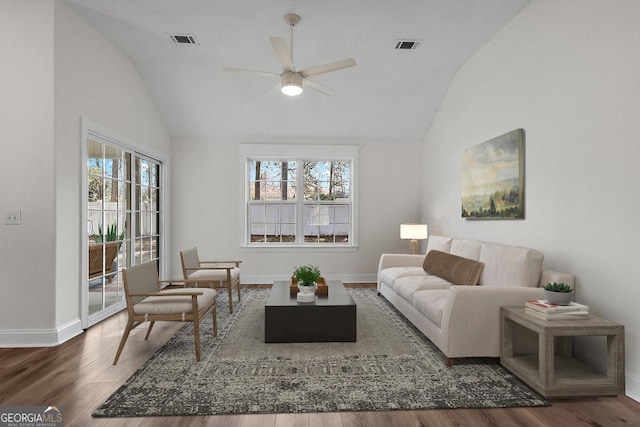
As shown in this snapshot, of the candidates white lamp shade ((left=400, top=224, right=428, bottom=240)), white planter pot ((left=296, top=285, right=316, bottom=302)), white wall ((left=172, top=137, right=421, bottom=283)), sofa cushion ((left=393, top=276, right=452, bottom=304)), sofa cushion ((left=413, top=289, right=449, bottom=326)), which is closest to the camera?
sofa cushion ((left=413, top=289, right=449, bottom=326))

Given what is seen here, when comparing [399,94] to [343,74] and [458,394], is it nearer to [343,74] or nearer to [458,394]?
[343,74]

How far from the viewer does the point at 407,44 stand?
13.9 feet

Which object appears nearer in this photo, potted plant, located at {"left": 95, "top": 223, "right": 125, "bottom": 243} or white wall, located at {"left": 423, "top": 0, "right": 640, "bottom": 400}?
white wall, located at {"left": 423, "top": 0, "right": 640, "bottom": 400}

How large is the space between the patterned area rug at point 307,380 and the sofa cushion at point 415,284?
0.45m

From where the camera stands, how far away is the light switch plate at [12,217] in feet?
10.6

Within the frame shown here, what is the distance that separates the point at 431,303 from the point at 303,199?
3691mm

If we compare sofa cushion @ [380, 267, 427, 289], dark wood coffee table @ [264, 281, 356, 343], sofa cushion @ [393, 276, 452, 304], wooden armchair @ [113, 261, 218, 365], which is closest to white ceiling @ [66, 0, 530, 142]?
sofa cushion @ [380, 267, 427, 289]

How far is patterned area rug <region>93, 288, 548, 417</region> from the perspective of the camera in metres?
2.25

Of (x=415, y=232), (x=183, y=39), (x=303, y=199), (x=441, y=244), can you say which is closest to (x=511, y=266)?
(x=441, y=244)

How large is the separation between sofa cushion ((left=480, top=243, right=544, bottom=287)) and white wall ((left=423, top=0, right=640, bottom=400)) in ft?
0.83

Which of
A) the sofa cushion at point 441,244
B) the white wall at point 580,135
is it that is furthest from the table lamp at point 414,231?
the white wall at point 580,135

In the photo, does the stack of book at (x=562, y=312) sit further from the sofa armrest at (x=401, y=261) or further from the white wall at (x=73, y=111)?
the white wall at (x=73, y=111)

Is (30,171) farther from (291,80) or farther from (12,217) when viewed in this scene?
(291,80)

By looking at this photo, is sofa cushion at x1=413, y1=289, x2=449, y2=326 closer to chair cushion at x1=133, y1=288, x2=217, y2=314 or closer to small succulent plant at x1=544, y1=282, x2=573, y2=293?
small succulent plant at x1=544, y1=282, x2=573, y2=293
